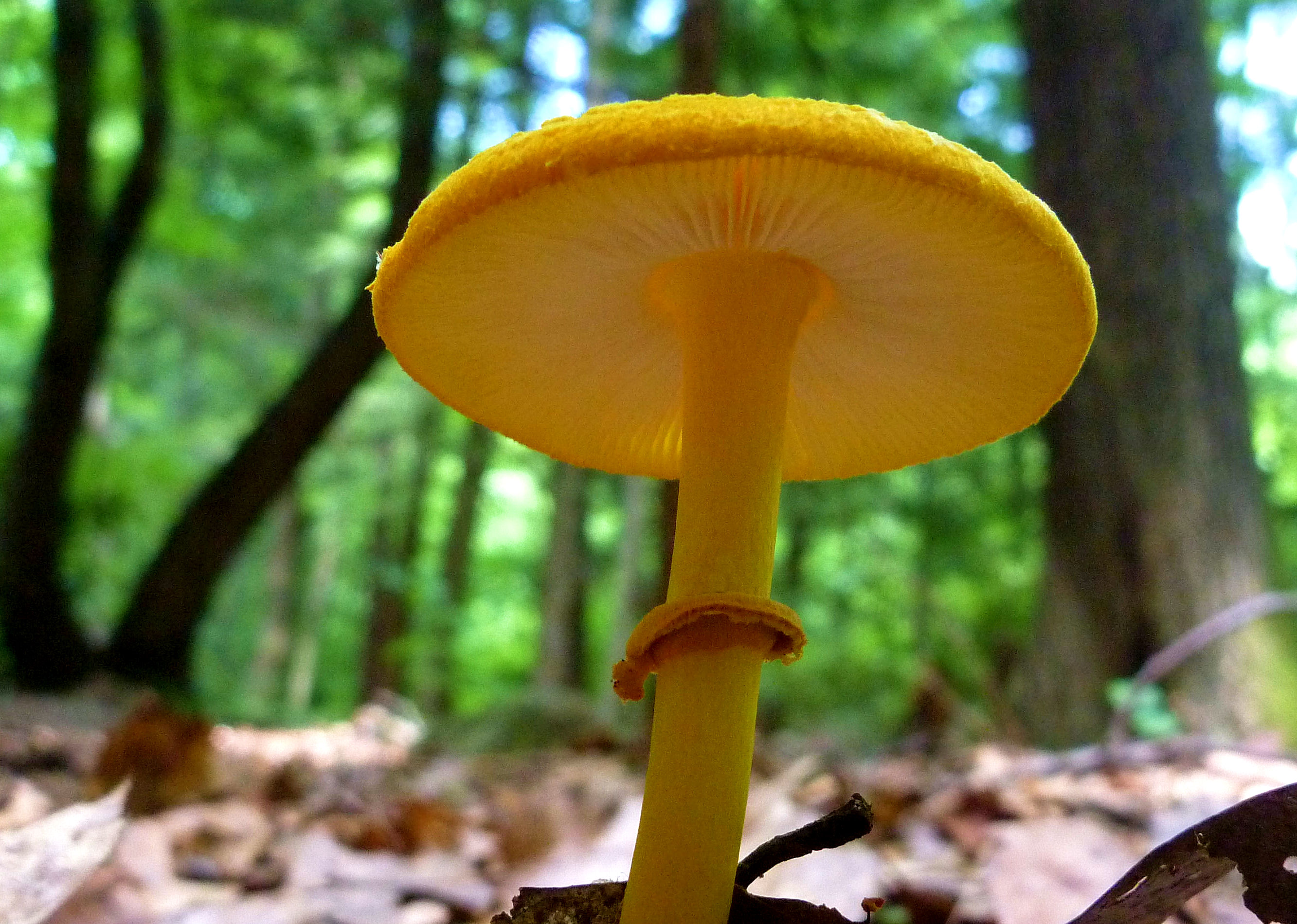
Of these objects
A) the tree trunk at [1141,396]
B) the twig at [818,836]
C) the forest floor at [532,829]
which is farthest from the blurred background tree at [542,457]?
the twig at [818,836]

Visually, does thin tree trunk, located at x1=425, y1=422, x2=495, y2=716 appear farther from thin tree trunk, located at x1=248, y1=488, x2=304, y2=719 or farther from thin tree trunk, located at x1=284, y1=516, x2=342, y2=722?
thin tree trunk, located at x1=284, y1=516, x2=342, y2=722

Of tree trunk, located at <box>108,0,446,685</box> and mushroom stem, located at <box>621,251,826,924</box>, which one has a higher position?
tree trunk, located at <box>108,0,446,685</box>

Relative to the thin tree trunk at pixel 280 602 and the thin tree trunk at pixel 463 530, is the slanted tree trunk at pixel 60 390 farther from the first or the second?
the thin tree trunk at pixel 280 602

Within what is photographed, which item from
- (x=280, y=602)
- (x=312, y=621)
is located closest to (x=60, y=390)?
(x=280, y=602)

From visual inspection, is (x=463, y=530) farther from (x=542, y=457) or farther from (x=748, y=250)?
(x=748, y=250)

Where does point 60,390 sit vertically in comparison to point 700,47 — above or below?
below

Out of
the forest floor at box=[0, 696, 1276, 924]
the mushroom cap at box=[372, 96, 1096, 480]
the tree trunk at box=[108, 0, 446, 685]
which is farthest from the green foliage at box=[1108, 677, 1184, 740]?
the tree trunk at box=[108, 0, 446, 685]
